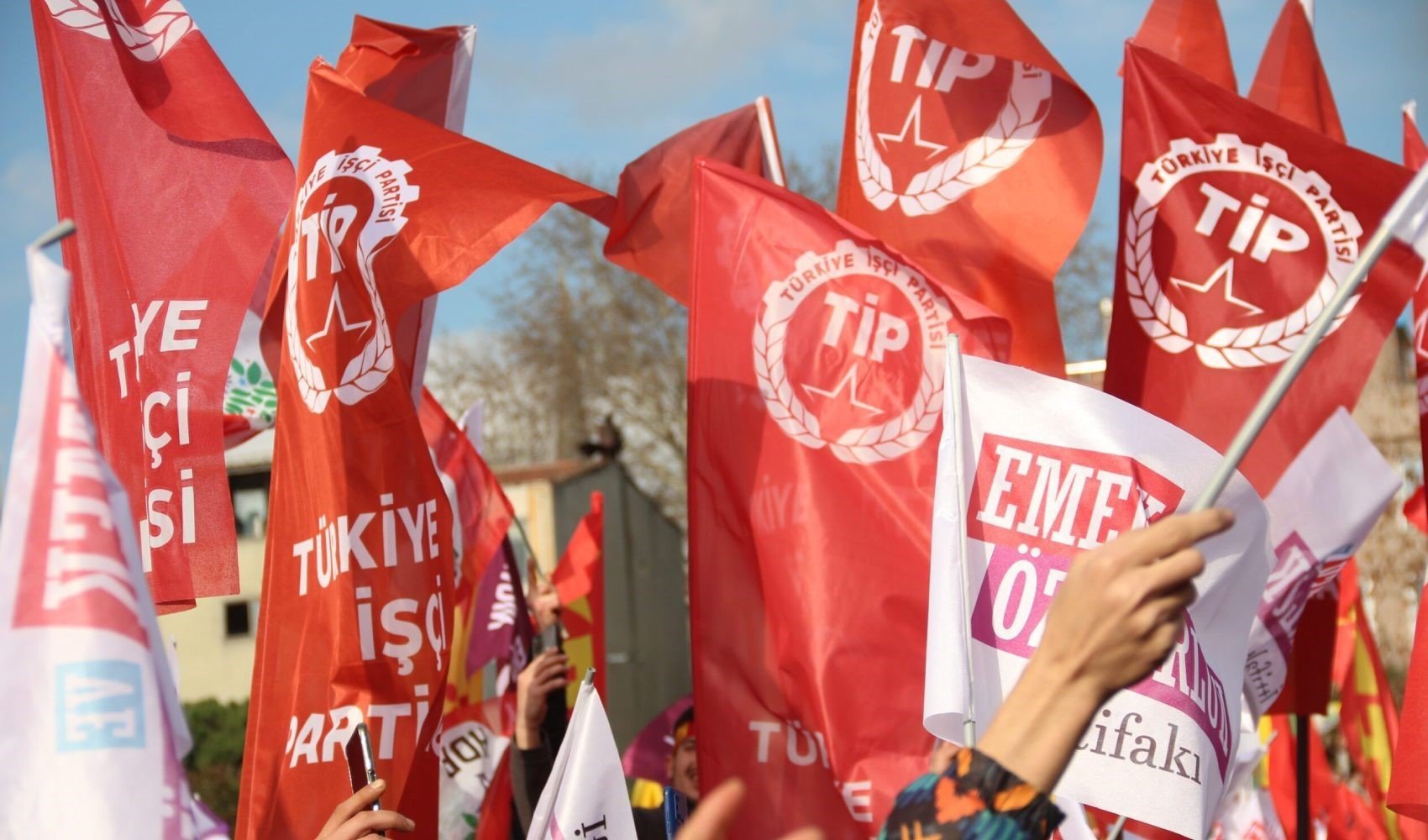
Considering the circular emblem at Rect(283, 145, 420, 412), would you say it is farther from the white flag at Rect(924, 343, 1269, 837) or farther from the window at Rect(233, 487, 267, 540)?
the window at Rect(233, 487, 267, 540)

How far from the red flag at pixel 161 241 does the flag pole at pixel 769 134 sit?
2.21 metres

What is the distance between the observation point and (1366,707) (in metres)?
8.24

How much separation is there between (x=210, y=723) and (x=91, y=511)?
25996mm

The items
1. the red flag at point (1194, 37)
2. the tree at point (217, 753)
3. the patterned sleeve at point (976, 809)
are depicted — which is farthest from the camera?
the tree at point (217, 753)

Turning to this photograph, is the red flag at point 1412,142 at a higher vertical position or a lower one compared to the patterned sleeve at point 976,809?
higher

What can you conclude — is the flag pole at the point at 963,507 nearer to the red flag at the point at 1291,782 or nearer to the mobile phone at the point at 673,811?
the mobile phone at the point at 673,811

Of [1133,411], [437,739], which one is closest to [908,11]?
[1133,411]

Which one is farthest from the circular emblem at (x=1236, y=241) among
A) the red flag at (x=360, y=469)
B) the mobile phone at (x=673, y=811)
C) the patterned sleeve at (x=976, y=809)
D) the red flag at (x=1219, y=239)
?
the patterned sleeve at (x=976, y=809)

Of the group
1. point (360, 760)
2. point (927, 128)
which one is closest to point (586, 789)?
point (360, 760)

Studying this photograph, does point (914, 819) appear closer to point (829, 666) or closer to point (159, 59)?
point (829, 666)

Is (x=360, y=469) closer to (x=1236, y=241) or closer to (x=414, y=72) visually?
(x=414, y=72)

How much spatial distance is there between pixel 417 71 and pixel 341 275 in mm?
1075

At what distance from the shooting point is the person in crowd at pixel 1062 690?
65.3 inches

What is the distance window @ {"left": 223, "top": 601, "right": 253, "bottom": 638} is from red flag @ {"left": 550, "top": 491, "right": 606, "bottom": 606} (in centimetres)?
2403
